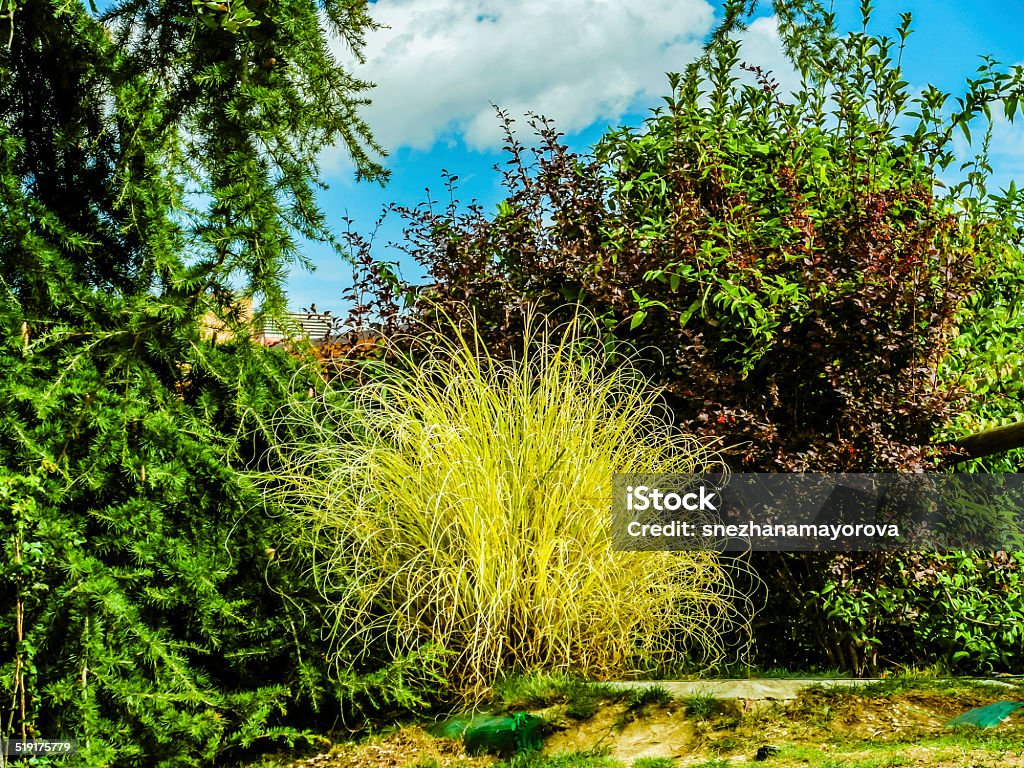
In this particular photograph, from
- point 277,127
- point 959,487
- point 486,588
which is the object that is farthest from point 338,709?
point 959,487

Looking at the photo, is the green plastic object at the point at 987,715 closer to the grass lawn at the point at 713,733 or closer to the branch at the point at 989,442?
the grass lawn at the point at 713,733

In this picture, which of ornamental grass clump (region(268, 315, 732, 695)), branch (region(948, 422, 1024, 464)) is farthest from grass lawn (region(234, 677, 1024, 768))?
branch (region(948, 422, 1024, 464))

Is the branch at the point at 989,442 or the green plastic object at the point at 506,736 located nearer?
the green plastic object at the point at 506,736

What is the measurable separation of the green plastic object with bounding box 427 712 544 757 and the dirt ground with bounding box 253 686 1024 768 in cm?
5

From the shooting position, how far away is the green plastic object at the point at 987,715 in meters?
3.85

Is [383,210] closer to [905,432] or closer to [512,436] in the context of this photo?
[512,436]

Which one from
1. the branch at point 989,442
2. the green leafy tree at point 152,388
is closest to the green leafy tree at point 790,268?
the branch at point 989,442

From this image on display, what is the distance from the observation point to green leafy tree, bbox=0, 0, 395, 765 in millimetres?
3771

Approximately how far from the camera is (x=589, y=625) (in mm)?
4344

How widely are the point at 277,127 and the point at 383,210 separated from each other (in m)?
1.92

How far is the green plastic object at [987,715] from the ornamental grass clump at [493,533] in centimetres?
110

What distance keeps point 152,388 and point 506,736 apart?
6.48ft

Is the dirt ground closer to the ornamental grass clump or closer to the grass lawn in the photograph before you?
the grass lawn

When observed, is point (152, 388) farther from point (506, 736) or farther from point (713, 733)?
point (713, 733)
